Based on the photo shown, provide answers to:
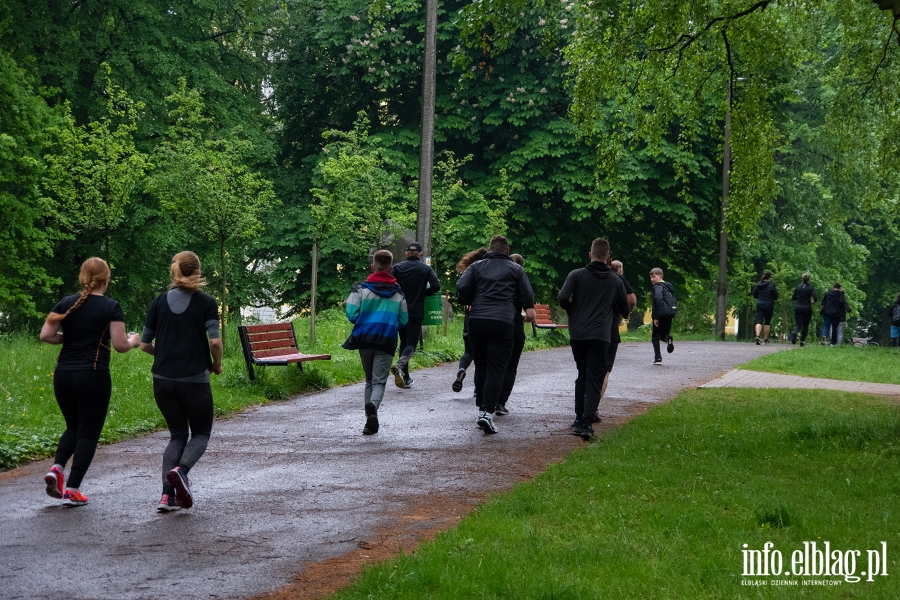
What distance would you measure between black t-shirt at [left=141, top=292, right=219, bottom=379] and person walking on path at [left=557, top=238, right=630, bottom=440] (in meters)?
4.24

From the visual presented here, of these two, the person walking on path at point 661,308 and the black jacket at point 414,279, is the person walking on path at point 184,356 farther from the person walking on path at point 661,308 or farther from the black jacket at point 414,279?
the person walking on path at point 661,308

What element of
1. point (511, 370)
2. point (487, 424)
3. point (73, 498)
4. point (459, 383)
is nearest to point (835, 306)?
point (459, 383)

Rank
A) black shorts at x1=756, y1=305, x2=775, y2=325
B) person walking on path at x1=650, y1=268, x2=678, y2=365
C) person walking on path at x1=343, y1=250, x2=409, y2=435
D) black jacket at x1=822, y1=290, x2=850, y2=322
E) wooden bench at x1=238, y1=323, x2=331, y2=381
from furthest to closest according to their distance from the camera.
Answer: black jacket at x1=822, y1=290, x2=850, y2=322, black shorts at x1=756, y1=305, x2=775, y2=325, person walking on path at x1=650, y1=268, x2=678, y2=365, wooden bench at x1=238, y1=323, x2=331, y2=381, person walking on path at x1=343, y1=250, x2=409, y2=435

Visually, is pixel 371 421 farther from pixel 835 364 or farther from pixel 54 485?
pixel 835 364

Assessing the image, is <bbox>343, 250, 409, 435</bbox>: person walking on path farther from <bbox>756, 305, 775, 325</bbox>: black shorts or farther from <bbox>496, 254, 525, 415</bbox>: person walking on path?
<bbox>756, 305, 775, 325</bbox>: black shorts

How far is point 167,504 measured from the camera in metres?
7.43

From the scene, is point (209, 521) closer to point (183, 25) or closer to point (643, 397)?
point (643, 397)

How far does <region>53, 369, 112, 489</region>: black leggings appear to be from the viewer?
301 inches

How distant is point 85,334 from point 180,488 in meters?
1.29

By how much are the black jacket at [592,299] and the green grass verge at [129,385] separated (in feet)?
13.6

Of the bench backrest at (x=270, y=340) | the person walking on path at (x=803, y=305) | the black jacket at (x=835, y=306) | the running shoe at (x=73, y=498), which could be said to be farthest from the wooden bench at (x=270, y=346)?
the black jacket at (x=835, y=306)

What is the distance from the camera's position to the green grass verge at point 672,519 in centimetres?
544

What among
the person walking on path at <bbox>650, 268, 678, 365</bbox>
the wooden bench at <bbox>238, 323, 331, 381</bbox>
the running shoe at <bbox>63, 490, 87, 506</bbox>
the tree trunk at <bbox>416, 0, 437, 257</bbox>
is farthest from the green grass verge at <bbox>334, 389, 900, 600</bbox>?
the person walking on path at <bbox>650, 268, 678, 365</bbox>

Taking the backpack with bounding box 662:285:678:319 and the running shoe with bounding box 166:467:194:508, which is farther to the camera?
the backpack with bounding box 662:285:678:319
